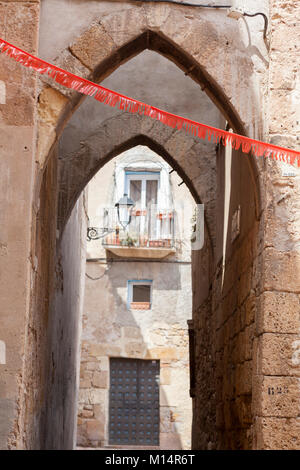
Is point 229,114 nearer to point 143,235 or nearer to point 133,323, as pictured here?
point 133,323

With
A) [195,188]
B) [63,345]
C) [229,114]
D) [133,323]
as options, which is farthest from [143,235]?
[229,114]

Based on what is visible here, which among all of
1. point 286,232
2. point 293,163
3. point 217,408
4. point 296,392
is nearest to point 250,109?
point 293,163

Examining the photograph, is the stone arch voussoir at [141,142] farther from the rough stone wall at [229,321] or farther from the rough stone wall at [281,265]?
the rough stone wall at [281,265]

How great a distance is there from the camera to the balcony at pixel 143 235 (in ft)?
54.4

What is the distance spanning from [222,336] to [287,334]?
106 inches

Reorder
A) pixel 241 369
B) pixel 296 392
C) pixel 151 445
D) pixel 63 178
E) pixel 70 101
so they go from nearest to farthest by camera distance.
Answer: pixel 296 392 → pixel 70 101 → pixel 241 369 → pixel 63 178 → pixel 151 445

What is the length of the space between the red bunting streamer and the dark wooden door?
1159 cm

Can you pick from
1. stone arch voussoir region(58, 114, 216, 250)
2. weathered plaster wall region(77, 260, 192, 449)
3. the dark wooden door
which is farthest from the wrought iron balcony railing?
stone arch voussoir region(58, 114, 216, 250)

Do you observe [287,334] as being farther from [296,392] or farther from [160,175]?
[160,175]

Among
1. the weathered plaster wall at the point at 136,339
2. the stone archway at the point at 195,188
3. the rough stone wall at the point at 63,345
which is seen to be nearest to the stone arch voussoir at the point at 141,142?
the stone archway at the point at 195,188

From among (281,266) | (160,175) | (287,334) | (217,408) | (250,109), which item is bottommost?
(217,408)

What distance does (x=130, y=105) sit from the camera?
4.74 m

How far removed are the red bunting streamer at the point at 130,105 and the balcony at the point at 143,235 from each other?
1165 centimetres

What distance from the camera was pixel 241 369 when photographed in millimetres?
5891
